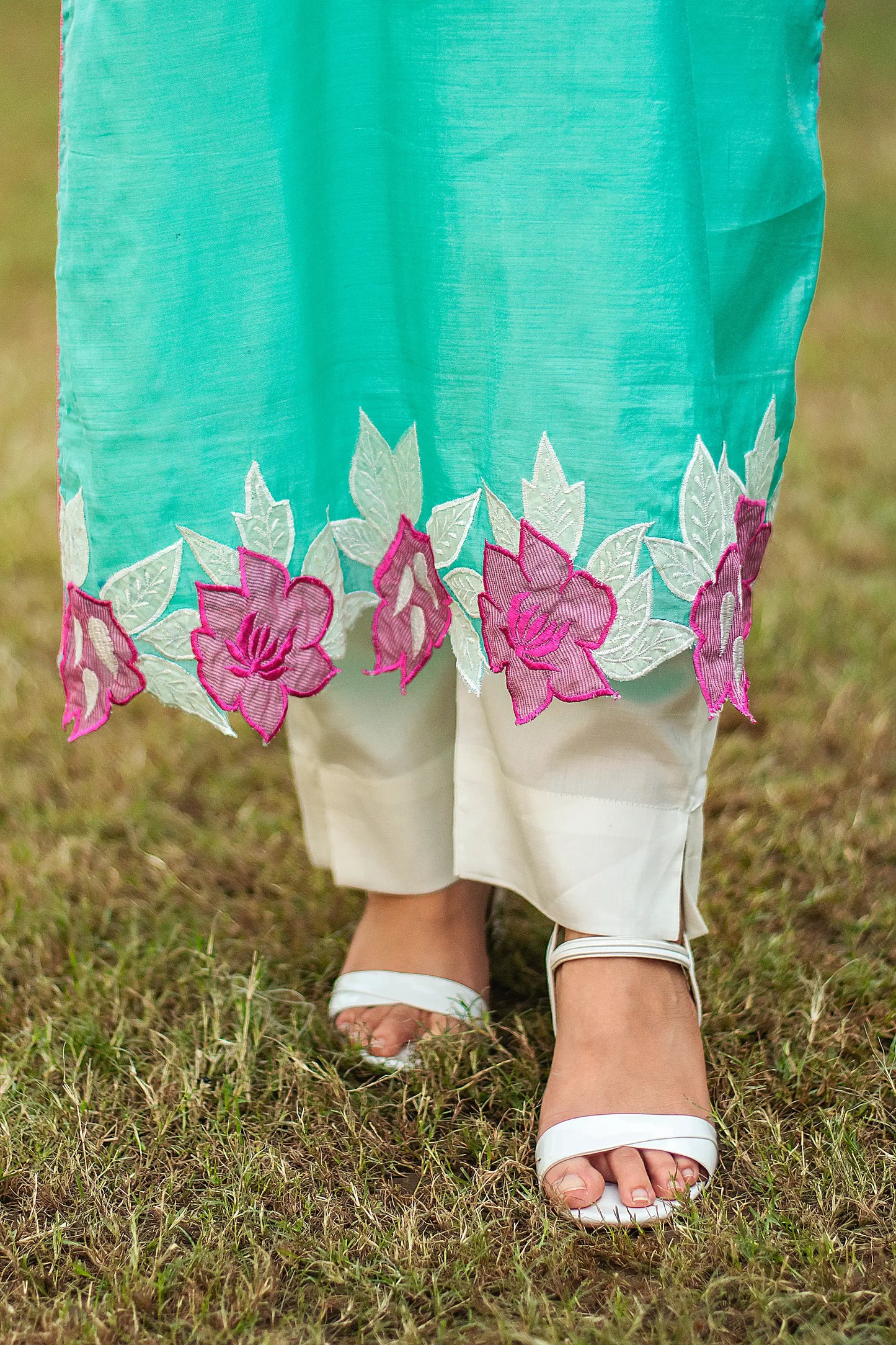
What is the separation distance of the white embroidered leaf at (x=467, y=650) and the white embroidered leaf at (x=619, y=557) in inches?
4.5

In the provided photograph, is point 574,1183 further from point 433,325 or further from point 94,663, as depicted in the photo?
point 433,325

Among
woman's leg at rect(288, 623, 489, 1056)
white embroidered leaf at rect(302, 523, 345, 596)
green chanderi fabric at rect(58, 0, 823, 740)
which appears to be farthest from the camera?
woman's leg at rect(288, 623, 489, 1056)

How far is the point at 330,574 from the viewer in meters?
1.00

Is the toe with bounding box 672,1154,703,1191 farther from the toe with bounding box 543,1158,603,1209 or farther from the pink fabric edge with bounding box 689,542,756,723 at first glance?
the pink fabric edge with bounding box 689,542,756,723

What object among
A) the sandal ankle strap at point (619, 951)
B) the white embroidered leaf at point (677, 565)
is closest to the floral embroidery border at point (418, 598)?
the white embroidered leaf at point (677, 565)

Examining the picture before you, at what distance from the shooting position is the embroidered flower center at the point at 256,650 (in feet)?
3.18

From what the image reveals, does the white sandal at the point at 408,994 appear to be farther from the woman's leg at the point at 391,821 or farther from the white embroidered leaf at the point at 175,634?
the white embroidered leaf at the point at 175,634

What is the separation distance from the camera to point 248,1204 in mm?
997

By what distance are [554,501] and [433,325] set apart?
16 cm

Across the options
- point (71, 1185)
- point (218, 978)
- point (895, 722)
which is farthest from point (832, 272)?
point (71, 1185)

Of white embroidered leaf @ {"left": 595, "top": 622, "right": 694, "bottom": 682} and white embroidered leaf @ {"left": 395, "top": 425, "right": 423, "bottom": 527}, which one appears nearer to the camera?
white embroidered leaf @ {"left": 595, "top": 622, "right": 694, "bottom": 682}

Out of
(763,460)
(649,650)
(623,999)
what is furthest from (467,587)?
(623,999)

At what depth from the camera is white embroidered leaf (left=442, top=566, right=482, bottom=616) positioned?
968 mm

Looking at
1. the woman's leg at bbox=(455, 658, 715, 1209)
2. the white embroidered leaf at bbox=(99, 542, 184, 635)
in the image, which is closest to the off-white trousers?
the woman's leg at bbox=(455, 658, 715, 1209)
